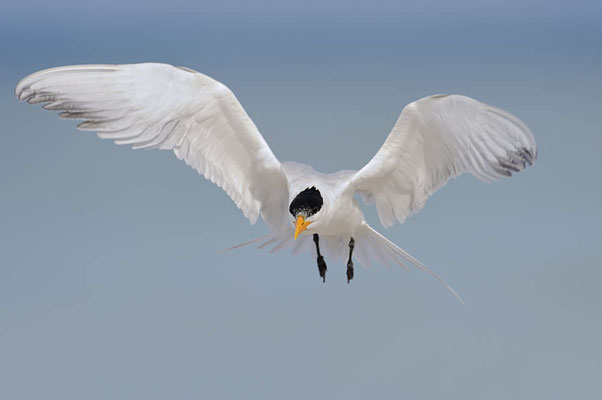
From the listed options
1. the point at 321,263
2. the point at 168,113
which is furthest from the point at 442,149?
the point at 168,113

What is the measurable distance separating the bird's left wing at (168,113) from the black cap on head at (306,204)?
0.27m

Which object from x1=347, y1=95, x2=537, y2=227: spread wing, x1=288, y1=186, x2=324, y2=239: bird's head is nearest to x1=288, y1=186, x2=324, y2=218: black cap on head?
x1=288, y1=186, x2=324, y2=239: bird's head

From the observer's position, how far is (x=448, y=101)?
13.4 feet

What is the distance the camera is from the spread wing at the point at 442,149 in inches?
161

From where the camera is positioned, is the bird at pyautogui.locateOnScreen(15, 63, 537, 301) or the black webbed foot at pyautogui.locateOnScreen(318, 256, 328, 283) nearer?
the bird at pyautogui.locateOnScreen(15, 63, 537, 301)

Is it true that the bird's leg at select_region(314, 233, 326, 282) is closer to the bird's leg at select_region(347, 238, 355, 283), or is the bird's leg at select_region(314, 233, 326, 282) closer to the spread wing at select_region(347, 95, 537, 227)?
the bird's leg at select_region(347, 238, 355, 283)

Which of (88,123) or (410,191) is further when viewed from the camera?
(410,191)

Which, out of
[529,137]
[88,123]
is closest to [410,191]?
[529,137]

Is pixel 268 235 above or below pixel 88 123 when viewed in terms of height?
below

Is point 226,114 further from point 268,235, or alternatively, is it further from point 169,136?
point 268,235

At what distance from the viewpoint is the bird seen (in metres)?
4.10

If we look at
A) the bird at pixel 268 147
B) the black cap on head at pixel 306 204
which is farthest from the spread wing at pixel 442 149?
the black cap on head at pixel 306 204

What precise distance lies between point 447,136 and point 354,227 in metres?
0.69

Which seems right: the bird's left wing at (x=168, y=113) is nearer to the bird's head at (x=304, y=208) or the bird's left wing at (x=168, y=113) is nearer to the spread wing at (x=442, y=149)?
the bird's head at (x=304, y=208)
